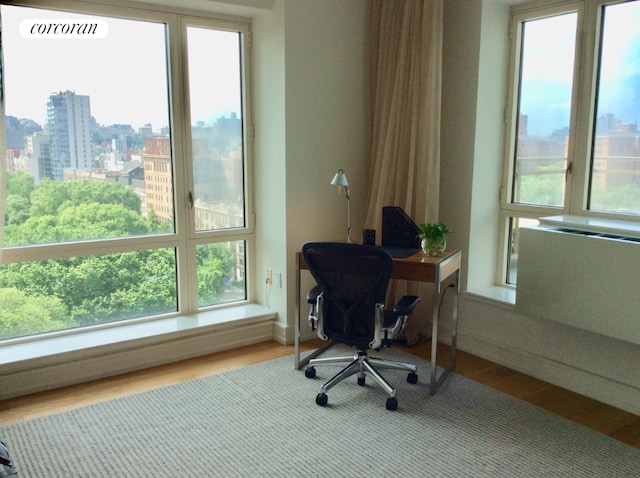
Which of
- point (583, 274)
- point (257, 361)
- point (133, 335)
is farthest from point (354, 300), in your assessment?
point (133, 335)

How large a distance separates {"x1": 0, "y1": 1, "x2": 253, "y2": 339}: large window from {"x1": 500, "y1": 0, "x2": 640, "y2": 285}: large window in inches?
75.5

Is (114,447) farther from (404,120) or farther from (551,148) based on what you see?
(551,148)

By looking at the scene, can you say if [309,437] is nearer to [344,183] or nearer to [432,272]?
[432,272]

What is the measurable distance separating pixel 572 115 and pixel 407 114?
105 cm

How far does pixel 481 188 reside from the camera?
12.1 ft

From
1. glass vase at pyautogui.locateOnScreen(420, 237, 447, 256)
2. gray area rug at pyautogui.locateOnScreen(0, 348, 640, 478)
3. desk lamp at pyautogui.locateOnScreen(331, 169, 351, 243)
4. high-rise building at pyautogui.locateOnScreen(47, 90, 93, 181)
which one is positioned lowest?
gray area rug at pyautogui.locateOnScreen(0, 348, 640, 478)

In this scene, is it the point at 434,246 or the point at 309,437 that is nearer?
the point at 309,437

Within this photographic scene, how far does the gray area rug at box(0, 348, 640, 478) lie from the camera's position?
238 centimetres

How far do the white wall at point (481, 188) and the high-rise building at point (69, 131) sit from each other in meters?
2.37

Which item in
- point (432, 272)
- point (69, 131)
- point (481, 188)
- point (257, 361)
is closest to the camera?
point (432, 272)

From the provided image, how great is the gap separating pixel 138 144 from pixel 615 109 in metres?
2.96

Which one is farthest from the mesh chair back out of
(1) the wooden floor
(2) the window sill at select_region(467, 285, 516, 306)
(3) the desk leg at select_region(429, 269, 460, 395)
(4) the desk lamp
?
(2) the window sill at select_region(467, 285, 516, 306)

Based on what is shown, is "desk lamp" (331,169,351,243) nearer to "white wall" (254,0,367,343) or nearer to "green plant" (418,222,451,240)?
"white wall" (254,0,367,343)

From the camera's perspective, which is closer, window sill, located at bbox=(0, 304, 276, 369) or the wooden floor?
the wooden floor
